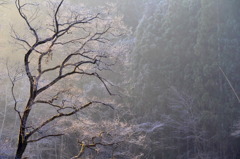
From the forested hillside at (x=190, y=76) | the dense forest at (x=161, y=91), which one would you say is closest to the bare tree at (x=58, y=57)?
the dense forest at (x=161, y=91)

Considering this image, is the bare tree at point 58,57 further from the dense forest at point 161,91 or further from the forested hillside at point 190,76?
the forested hillside at point 190,76

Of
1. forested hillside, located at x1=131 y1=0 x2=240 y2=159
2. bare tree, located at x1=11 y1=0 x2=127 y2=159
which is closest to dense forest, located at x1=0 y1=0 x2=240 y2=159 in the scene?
forested hillside, located at x1=131 y1=0 x2=240 y2=159

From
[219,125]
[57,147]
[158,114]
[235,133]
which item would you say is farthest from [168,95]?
[57,147]

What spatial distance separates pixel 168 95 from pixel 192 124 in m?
1.94

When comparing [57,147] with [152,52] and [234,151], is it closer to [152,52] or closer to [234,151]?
[152,52]

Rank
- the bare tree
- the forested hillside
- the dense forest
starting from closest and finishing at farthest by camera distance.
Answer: the bare tree → the dense forest → the forested hillside

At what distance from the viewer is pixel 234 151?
11602 millimetres

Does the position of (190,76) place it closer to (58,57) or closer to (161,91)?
(161,91)

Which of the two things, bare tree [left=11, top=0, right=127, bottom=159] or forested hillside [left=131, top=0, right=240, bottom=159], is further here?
forested hillside [left=131, top=0, right=240, bottom=159]

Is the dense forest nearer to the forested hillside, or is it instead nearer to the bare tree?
the forested hillside

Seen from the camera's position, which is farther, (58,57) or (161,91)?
(58,57)

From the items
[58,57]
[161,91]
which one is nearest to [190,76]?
[161,91]

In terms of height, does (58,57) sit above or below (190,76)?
above

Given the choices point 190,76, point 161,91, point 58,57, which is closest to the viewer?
point 190,76
